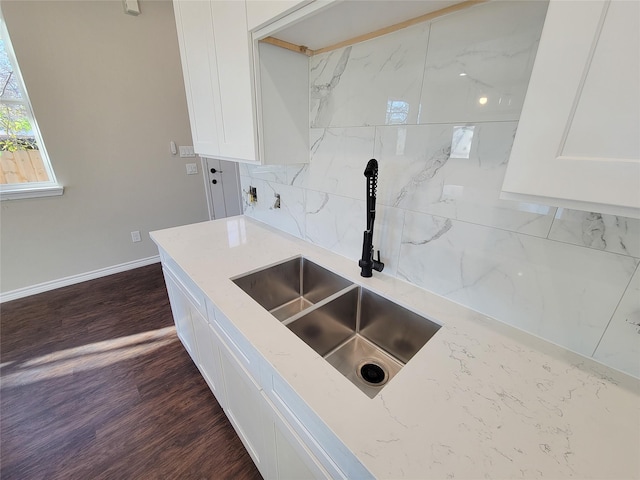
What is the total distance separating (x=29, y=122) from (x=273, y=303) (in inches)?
109

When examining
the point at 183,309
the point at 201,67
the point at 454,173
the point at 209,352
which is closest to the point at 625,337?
the point at 454,173

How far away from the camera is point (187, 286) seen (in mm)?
1309

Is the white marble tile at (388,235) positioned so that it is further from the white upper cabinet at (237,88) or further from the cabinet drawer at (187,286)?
the cabinet drawer at (187,286)

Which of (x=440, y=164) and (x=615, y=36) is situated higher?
(x=615, y=36)

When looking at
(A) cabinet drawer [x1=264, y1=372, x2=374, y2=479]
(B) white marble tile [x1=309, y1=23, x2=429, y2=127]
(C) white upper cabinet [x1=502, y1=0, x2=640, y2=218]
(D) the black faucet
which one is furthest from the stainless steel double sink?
(B) white marble tile [x1=309, y1=23, x2=429, y2=127]

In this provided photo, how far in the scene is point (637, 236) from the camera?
0.62 meters

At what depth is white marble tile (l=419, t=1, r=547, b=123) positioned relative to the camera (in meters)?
0.69

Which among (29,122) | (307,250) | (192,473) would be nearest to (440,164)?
(307,250)

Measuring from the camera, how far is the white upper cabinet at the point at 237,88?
1095 millimetres

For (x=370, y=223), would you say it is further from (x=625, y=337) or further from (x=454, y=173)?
(x=625, y=337)

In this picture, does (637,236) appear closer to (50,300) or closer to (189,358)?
(189,358)

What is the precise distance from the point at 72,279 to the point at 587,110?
3.78 metres

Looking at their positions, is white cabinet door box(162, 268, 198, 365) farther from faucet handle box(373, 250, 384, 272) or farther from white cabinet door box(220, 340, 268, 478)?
faucet handle box(373, 250, 384, 272)

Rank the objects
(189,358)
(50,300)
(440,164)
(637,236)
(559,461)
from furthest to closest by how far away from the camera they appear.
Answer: (50,300)
(189,358)
(440,164)
(637,236)
(559,461)
